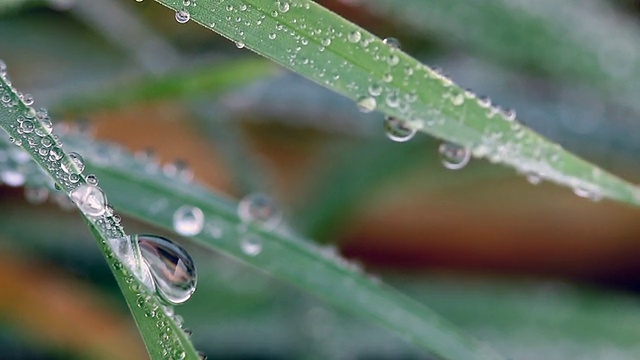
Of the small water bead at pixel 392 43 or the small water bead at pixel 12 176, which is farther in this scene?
the small water bead at pixel 12 176

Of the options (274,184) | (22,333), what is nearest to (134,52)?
(274,184)

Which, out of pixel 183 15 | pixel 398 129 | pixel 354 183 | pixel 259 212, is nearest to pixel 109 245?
pixel 183 15

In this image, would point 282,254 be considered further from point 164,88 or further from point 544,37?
point 544,37

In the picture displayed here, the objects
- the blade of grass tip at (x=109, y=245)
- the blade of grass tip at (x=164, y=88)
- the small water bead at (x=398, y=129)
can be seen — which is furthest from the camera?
the blade of grass tip at (x=164, y=88)

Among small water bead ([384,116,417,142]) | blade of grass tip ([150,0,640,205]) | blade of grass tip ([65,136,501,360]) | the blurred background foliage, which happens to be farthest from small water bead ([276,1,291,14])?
the blurred background foliage

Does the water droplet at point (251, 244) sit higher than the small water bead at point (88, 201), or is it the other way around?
the water droplet at point (251, 244)

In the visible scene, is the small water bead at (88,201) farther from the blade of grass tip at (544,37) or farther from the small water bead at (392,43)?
the blade of grass tip at (544,37)

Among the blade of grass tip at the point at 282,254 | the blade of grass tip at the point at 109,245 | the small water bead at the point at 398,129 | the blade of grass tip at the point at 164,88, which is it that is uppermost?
the blade of grass tip at the point at 164,88

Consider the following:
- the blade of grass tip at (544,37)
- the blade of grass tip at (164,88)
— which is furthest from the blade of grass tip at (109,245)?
the blade of grass tip at (544,37)

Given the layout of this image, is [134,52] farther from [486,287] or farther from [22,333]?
[486,287]
